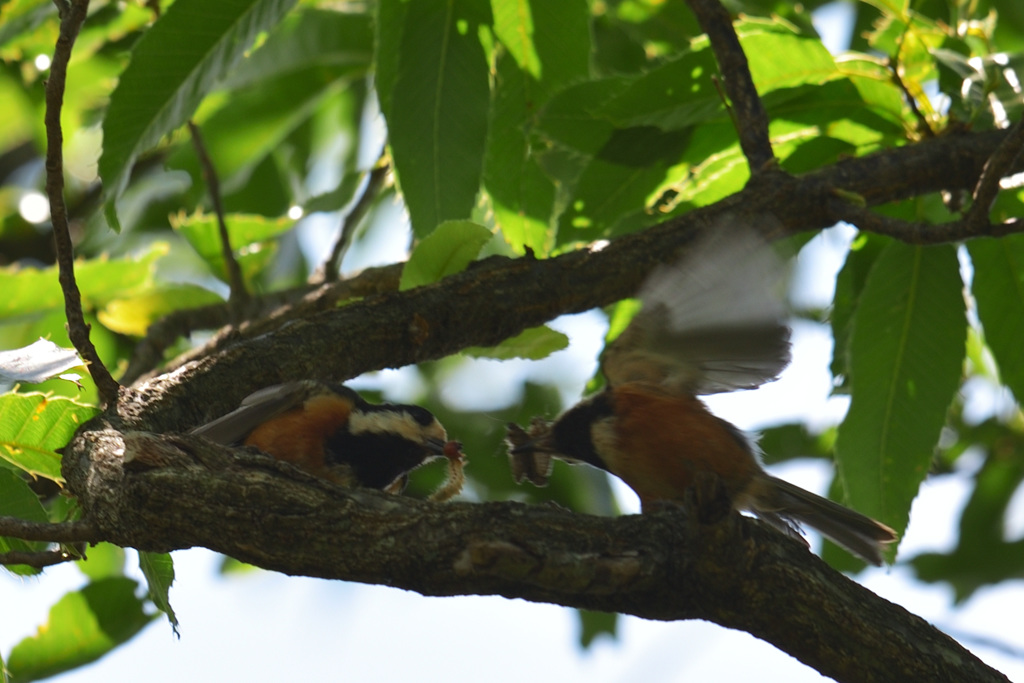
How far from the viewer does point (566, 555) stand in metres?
1.76

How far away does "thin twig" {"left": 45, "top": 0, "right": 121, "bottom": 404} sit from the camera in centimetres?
219

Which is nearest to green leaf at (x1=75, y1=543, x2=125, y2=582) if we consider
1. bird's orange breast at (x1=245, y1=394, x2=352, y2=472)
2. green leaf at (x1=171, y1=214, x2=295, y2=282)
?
green leaf at (x1=171, y1=214, x2=295, y2=282)

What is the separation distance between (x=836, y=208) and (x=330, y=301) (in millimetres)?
1734

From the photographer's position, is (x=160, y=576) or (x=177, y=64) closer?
(x=160, y=576)

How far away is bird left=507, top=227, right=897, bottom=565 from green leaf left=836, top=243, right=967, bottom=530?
444 mm

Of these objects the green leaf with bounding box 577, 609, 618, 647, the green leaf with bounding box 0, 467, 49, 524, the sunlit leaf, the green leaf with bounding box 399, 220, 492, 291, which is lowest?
the green leaf with bounding box 577, 609, 618, 647

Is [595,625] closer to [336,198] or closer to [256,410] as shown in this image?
[336,198]

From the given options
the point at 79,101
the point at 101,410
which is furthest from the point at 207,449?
the point at 79,101

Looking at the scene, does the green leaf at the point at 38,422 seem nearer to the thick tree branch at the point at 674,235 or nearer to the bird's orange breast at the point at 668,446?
the thick tree branch at the point at 674,235

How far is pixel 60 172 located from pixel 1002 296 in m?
2.91

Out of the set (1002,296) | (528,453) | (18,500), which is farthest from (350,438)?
(1002,296)

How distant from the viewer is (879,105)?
3.46 m

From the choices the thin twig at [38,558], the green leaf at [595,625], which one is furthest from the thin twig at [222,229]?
the green leaf at [595,625]

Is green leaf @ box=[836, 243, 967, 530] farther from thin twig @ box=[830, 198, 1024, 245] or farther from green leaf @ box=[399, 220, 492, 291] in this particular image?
green leaf @ box=[399, 220, 492, 291]
